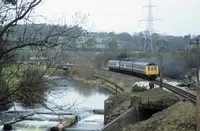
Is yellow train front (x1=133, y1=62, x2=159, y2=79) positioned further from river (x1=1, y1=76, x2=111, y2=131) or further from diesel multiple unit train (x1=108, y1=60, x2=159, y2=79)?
river (x1=1, y1=76, x2=111, y2=131)

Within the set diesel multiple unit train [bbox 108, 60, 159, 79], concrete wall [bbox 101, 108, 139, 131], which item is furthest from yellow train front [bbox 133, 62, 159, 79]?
concrete wall [bbox 101, 108, 139, 131]

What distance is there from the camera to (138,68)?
5372cm

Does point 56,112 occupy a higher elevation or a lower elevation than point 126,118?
higher

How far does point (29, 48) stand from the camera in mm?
7555

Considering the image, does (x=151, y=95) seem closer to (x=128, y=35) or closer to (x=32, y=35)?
(x=32, y=35)

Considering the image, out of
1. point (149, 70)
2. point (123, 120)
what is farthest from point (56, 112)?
point (149, 70)

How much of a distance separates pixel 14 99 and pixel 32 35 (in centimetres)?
133

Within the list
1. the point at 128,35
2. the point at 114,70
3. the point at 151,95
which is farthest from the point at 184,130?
the point at 128,35

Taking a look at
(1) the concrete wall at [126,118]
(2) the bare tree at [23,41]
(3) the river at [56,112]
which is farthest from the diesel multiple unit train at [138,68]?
(2) the bare tree at [23,41]

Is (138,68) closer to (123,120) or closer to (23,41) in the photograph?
(123,120)

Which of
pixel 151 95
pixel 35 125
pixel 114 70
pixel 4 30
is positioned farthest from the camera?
pixel 114 70

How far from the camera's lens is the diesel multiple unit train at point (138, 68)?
160 ft

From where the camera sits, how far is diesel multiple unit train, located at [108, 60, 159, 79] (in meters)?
48.8

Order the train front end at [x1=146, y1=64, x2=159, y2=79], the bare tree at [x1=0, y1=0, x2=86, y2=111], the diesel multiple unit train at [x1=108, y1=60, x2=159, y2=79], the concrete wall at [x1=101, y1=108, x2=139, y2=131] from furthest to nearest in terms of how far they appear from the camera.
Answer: the diesel multiple unit train at [x1=108, y1=60, x2=159, y2=79]
the train front end at [x1=146, y1=64, x2=159, y2=79]
the concrete wall at [x1=101, y1=108, x2=139, y2=131]
the bare tree at [x1=0, y1=0, x2=86, y2=111]
